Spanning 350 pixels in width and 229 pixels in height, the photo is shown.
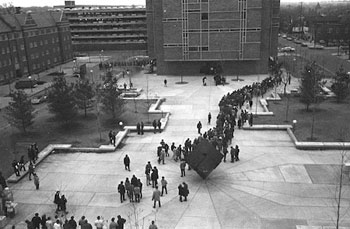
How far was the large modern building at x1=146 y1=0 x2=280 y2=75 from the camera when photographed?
174 ft

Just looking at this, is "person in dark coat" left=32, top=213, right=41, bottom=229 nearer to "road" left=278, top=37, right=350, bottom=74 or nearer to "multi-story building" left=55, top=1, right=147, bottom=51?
"road" left=278, top=37, right=350, bottom=74

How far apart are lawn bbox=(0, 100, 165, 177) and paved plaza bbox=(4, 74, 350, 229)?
7.72ft

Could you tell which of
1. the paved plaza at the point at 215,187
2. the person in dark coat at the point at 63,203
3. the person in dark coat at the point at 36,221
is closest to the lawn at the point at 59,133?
the paved plaza at the point at 215,187

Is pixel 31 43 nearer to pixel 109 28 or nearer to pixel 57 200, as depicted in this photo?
pixel 109 28

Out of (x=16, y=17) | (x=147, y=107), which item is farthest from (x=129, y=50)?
(x=147, y=107)

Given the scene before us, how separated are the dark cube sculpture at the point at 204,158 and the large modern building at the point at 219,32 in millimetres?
34842

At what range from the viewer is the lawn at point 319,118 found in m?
28.8

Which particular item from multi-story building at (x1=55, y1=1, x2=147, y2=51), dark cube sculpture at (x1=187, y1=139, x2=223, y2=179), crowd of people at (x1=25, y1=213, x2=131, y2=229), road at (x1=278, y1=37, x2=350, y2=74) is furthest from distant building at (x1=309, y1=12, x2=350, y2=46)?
crowd of people at (x1=25, y1=213, x2=131, y2=229)

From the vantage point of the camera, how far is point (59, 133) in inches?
1237

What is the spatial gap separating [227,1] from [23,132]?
112 feet

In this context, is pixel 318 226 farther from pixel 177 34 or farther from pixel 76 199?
pixel 177 34

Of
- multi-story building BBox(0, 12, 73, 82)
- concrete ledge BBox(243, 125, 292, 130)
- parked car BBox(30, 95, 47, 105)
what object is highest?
multi-story building BBox(0, 12, 73, 82)

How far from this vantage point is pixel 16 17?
6097 centimetres

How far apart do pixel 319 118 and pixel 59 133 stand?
22.9 meters
